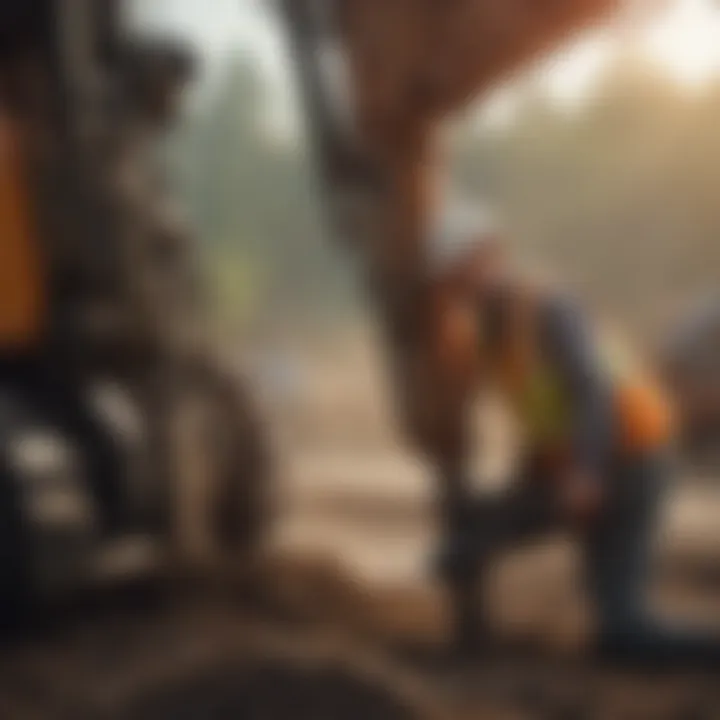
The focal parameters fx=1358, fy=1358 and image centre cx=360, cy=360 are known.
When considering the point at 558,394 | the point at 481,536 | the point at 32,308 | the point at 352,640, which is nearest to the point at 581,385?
the point at 558,394

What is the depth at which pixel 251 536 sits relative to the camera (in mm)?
957

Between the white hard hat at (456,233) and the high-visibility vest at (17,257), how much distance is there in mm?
277

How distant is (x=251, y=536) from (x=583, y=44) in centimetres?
41

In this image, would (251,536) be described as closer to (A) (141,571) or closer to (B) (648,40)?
(A) (141,571)

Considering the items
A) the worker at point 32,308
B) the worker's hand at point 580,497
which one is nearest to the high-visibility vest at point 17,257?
the worker at point 32,308

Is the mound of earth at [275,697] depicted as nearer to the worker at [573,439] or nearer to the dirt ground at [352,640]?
the dirt ground at [352,640]

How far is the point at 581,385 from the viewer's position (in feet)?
3.05

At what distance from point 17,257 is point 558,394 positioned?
389mm

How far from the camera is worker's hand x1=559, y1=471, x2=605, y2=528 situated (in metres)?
0.93

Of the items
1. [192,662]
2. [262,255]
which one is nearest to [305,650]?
[192,662]

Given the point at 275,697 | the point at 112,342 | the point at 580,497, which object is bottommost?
the point at 275,697

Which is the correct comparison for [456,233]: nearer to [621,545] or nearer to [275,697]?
[621,545]

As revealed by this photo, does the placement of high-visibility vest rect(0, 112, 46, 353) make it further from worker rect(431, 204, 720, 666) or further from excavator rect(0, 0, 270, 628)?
worker rect(431, 204, 720, 666)

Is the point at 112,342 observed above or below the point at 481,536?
above
